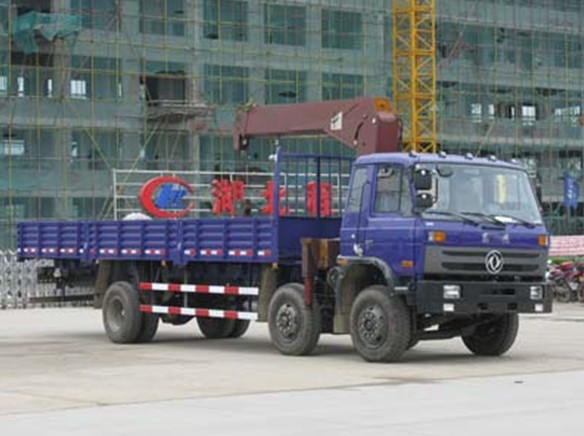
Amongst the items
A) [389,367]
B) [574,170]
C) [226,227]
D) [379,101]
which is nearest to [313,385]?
[389,367]

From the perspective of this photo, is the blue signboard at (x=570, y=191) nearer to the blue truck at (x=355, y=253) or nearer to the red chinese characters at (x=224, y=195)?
the red chinese characters at (x=224, y=195)

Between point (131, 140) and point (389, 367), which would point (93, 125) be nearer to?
point (131, 140)

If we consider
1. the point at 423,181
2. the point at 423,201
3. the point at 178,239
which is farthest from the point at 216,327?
the point at 423,181

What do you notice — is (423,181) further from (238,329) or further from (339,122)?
(238,329)

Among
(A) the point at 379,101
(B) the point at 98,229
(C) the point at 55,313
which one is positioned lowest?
(C) the point at 55,313

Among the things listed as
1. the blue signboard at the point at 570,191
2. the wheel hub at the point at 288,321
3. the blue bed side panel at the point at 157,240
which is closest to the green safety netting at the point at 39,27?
the blue signboard at the point at 570,191

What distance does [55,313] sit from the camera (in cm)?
3444

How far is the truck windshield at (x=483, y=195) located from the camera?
18.5 metres

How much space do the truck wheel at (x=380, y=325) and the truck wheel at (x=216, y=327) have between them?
572cm

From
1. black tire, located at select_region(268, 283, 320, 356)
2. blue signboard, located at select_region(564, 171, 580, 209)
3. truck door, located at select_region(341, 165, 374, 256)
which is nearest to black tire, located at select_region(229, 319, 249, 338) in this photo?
black tire, located at select_region(268, 283, 320, 356)

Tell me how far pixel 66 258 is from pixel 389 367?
832 cm

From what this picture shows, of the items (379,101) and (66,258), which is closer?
(379,101)

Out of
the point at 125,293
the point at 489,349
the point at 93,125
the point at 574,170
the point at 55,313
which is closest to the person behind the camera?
the point at 489,349

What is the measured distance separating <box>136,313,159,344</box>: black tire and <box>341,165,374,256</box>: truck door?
5137 millimetres
